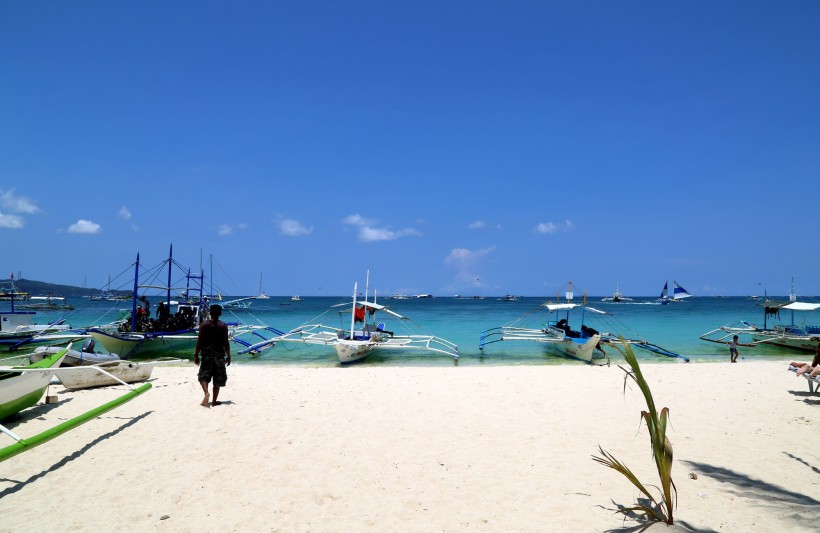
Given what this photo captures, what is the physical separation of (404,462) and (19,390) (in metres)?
6.73

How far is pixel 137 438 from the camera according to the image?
6.54m

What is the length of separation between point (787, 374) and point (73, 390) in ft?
62.0

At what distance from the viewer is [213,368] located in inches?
315

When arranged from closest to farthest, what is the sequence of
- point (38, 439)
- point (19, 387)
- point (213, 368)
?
point (38, 439), point (19, 387), point (213, 368)

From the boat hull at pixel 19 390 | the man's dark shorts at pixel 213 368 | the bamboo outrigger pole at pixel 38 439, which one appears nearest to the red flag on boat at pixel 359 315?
the man's dark shorts at pixel 213 368

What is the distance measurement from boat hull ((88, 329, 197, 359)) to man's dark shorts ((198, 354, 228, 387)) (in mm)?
13999

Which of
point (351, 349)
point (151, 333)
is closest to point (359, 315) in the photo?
point (351, 349)

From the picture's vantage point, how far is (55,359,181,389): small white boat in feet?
32.0

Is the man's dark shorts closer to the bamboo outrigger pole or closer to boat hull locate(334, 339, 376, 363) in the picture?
the bamboo outrigger pole

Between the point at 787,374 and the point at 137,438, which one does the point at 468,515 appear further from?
the point at 787,374

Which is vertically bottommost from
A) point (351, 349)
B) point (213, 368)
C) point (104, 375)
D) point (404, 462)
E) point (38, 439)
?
point (351, 349)

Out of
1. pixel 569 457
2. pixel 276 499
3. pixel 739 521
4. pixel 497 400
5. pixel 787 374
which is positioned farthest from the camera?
pixel 787 374

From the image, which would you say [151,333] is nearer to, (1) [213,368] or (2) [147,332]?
(2) [147,332]

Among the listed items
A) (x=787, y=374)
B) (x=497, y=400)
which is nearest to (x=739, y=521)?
(x=497, y=400)
